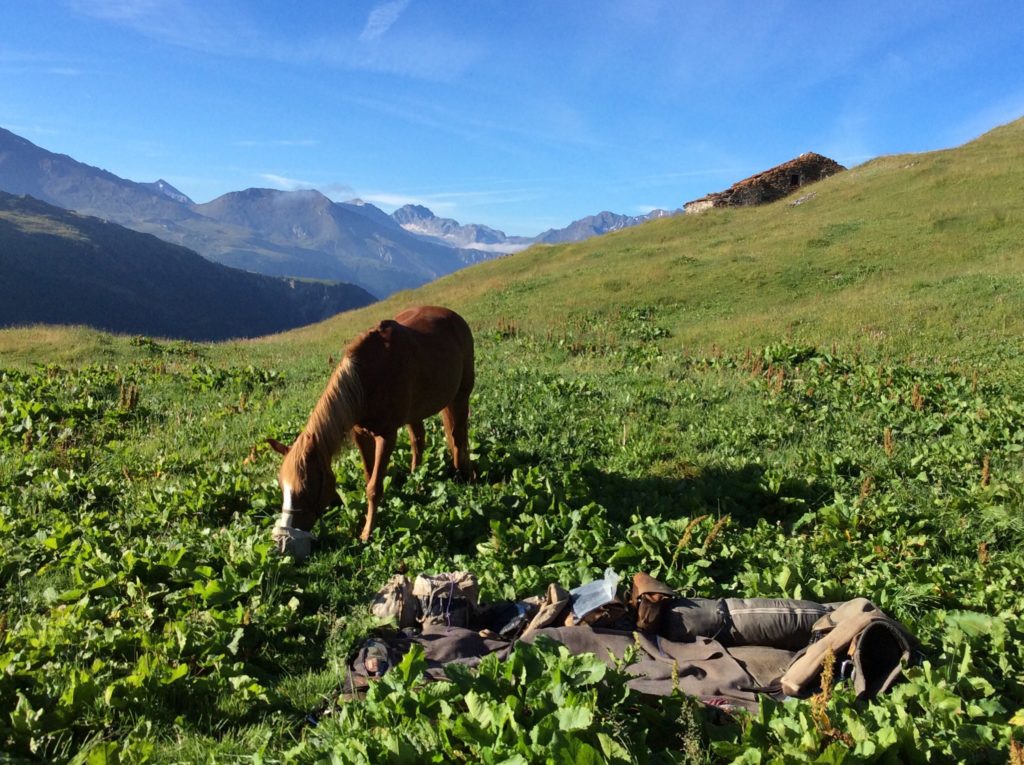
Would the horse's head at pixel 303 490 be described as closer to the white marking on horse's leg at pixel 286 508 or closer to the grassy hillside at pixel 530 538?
the white marking on horse's leg at pixel 286 508

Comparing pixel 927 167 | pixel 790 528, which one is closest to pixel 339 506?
pixel 790 528

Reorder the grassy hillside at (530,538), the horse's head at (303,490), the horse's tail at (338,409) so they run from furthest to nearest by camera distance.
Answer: the horse's tail at (338,409) → the horse's head at (303,490) → the grassy hillside at (530,538)

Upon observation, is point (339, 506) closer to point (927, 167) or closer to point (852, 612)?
point (852, 612)

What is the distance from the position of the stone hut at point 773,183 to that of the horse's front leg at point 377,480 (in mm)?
59304

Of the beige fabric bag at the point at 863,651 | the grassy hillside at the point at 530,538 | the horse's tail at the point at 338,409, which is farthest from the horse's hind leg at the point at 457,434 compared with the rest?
the beige fabric bag at the point at 863,651

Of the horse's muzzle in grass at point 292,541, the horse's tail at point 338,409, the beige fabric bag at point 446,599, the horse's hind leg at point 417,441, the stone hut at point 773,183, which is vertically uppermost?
the stone hut at point 773,183

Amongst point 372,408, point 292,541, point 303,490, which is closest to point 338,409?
point 372,408

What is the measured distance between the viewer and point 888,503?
267 inches

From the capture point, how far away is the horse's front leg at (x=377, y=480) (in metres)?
6.77

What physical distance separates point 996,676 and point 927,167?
181 feet

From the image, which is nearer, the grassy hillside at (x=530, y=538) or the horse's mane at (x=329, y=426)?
the grassy hillside at (x=530, y=538)

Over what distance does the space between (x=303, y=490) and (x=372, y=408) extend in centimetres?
116

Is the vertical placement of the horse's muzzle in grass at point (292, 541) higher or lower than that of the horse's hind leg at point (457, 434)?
lower

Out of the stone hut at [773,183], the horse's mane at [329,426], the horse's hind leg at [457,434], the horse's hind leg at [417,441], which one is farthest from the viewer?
the stone hut at [773,183]
